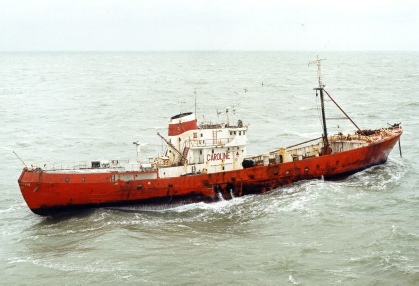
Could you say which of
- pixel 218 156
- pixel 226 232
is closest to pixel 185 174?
pixel 218 156

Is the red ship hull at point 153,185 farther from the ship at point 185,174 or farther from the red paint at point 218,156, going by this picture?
the red paint at point 218,156

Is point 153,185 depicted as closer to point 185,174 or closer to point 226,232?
point 185,174

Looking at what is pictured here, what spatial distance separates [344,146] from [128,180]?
17.3 meters

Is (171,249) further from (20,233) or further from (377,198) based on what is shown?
(377,198)

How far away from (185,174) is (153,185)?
2.29m

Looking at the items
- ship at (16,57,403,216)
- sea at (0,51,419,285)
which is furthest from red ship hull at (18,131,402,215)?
sea at (0,51,419,285)

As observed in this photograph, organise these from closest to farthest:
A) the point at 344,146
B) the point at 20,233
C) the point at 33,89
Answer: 1. the point at 20,233
2. the point at 344,146
3. the point at 33,89

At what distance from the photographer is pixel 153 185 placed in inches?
1316

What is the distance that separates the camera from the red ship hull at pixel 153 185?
32.1 m

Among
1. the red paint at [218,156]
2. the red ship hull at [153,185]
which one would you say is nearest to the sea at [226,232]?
the red ship hull at [153,185]

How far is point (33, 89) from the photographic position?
107125 mm

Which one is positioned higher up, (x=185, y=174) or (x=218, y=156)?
(x=218, y=156)

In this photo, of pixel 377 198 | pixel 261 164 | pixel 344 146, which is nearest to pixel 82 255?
pixel 261 164

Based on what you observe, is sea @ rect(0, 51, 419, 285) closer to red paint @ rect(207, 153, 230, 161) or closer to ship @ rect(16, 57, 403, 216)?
ship @ rect(16, 57, 403, 216)
